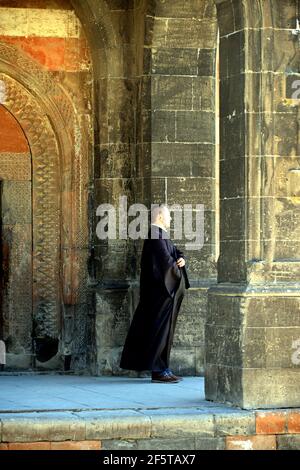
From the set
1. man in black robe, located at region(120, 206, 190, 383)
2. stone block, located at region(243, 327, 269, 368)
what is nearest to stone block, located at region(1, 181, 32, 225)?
man in black robe, located at region(120, 206, 190, 383)

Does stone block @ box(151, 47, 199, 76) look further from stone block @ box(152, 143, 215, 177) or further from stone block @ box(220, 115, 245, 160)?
stone block @ box(220, 115, 245, 160)

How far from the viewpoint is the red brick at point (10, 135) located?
14.5 metres

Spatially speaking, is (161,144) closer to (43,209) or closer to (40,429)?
(43,209)

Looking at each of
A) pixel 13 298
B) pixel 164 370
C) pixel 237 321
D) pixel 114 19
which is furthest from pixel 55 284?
pixel 237 321

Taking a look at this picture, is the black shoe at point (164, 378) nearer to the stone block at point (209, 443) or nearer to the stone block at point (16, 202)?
the stone block at point (16, 202)

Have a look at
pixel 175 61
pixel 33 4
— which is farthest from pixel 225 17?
pixel 33 4

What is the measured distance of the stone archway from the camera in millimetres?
14570

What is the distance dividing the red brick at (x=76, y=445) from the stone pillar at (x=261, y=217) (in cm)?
138

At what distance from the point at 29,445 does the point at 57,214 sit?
4.62 meters

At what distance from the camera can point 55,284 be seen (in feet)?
48.0

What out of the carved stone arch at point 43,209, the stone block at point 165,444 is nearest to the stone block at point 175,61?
the carved stone arch at point 43,209

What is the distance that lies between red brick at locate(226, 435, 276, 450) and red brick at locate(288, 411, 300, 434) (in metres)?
0.17

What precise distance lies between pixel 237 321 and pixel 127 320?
119 inches

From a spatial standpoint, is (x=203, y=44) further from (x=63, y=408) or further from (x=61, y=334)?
(x=63, y=408)
